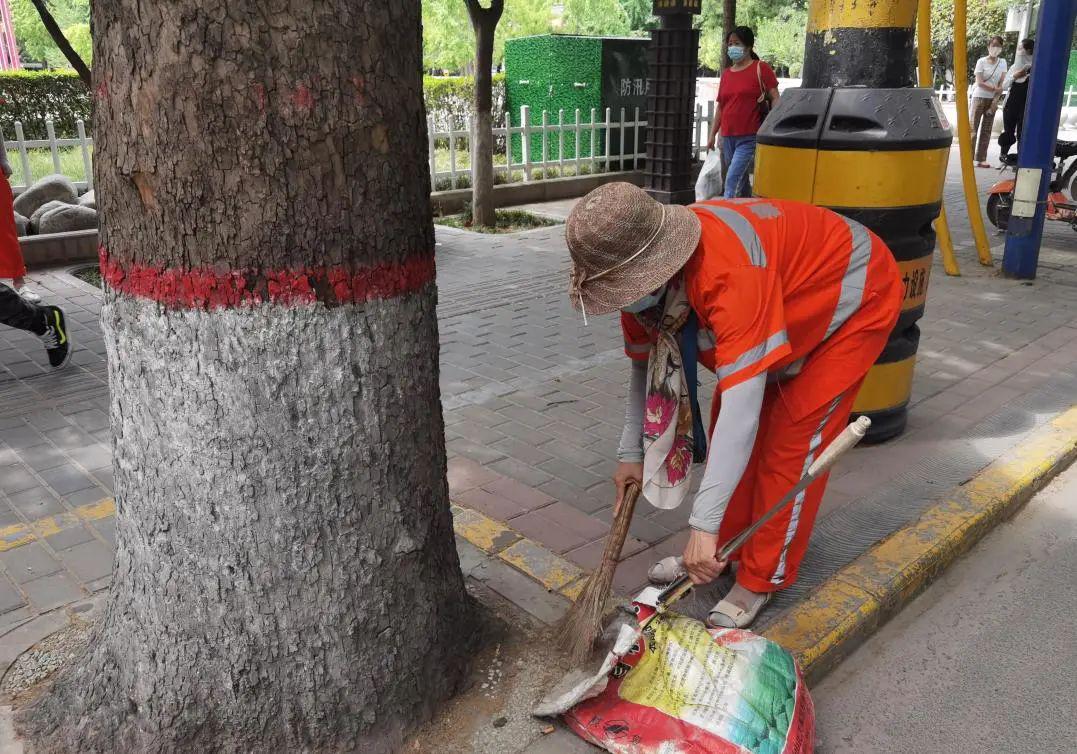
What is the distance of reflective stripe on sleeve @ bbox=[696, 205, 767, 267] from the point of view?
2191 millimetres

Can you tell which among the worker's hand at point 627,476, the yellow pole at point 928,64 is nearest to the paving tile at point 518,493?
the worker's hand at point 627,476

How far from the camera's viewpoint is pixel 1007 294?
6719mm

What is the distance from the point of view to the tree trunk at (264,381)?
5.94ft

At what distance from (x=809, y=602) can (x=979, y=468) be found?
1452mm

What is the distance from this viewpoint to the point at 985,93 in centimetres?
1379

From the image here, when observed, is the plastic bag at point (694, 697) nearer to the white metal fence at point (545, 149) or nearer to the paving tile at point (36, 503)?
the paving tile at point (36, 503)

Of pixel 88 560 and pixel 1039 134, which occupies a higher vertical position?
pixel 1039 134

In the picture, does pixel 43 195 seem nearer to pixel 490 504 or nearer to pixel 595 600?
pixel 490 504

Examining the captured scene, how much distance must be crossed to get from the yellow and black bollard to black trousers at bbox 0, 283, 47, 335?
13.4ft

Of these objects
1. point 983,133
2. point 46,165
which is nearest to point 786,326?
point 46,165

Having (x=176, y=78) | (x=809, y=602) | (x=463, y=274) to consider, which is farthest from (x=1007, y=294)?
(x=176, y=78)

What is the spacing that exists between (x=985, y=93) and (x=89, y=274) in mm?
13078

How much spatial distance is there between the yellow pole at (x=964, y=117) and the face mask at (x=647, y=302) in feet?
18.3

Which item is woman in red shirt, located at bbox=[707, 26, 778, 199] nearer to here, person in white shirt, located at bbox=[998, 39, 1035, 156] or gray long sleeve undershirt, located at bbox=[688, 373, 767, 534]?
person in white shirt, located at bbox=[998, 39, 1035, 156]
